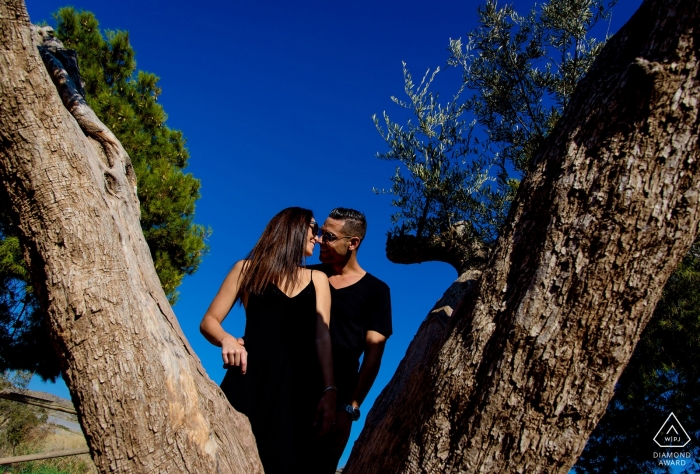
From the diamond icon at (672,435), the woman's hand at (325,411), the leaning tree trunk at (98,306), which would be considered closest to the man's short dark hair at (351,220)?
the woman's hand at (325,411)

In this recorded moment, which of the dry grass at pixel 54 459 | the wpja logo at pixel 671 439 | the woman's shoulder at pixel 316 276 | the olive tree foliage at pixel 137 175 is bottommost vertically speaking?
the wpja logo at pixel 671 439

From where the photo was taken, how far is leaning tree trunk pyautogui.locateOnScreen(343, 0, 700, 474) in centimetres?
196

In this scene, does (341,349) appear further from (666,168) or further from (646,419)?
(646,419)

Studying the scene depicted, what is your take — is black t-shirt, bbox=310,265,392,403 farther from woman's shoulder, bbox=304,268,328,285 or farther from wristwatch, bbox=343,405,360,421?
woman's shoulder, bbox=304,268,328,285

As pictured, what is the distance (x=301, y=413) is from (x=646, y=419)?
735 centimetres

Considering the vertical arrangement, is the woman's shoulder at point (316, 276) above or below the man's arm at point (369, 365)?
above

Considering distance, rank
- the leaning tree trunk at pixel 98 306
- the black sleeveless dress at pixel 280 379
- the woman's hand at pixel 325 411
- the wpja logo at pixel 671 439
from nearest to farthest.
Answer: the leaning tree trunk at pixel 98 306, the black sleeveless dress at pixel 280 379, the woman's hand at pixel 325 411, the wpja logo at pixel 671 439

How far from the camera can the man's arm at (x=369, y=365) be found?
3.46 metres

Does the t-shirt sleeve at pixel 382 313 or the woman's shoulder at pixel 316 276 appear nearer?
the woman's shoulder at pixel 316 276

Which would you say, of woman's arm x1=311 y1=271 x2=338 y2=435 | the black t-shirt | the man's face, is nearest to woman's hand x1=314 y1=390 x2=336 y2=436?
woman's arm x1=311 y1=271 x2=338 y2=435

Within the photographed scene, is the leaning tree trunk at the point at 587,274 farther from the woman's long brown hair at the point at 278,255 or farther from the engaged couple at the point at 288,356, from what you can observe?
the woman's long brown hair at the point at 278,255

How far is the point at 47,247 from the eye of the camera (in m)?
2.29

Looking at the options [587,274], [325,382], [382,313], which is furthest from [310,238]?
[587,274]

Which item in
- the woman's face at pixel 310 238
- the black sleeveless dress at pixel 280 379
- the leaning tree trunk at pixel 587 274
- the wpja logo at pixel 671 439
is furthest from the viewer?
the wpja logo at pixel 671 439
